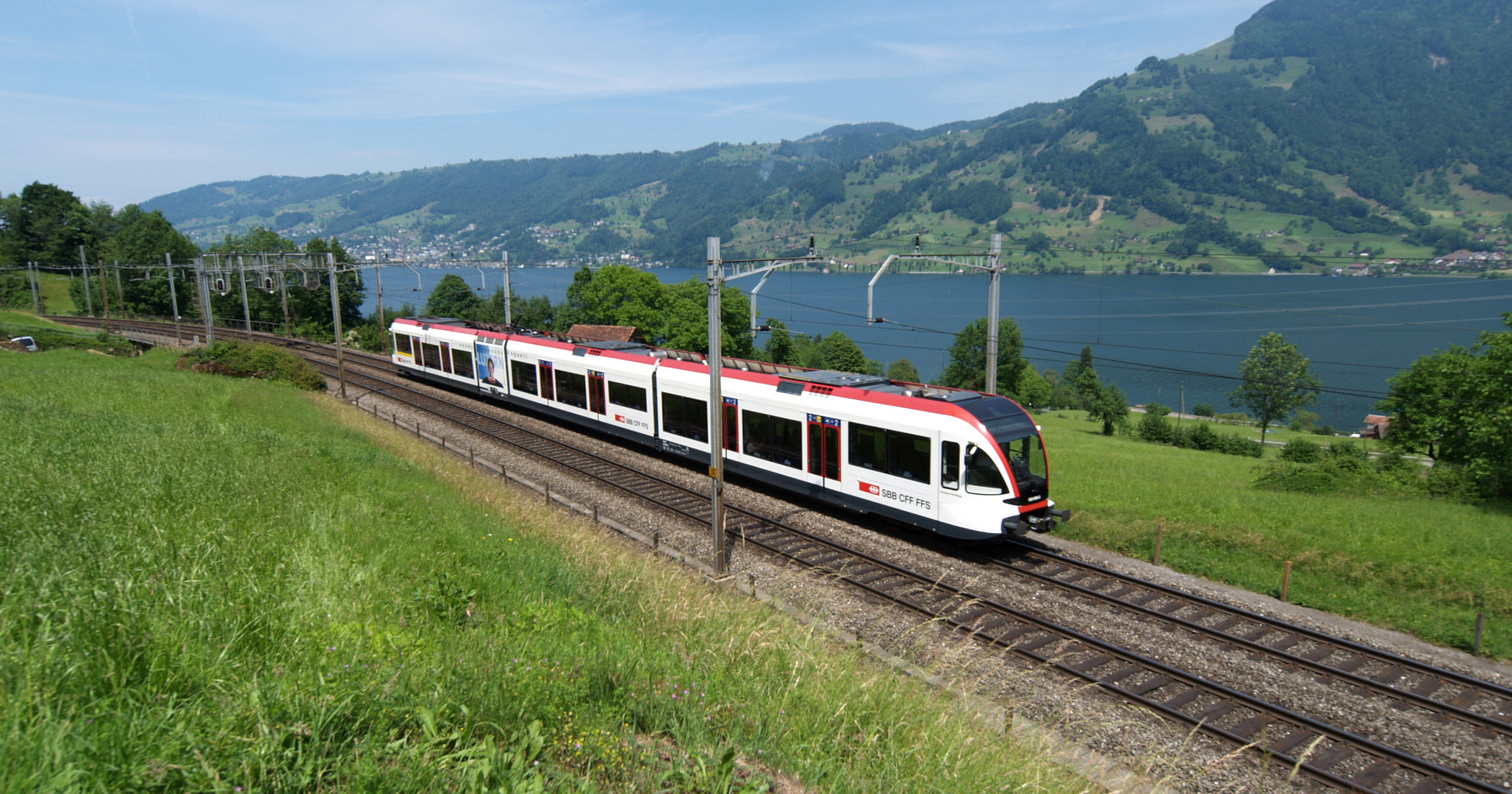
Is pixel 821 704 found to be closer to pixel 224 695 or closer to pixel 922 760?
pixel 922 760

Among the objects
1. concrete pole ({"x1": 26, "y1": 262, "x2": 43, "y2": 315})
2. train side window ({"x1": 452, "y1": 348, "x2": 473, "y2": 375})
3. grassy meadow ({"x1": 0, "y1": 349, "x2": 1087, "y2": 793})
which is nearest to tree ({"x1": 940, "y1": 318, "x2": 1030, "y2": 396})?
train side window ({"x1": 452, "y1": 348, "x2": 473, "y2": 375})

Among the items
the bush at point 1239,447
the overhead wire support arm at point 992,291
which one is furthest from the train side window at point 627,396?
the bush at point 1239,447

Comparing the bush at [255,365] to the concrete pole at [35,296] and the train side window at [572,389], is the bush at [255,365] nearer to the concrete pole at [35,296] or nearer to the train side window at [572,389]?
the train side window at [572,389]

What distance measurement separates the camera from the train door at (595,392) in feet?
80.2

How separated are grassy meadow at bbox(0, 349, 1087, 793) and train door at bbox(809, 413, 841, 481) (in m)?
6.49

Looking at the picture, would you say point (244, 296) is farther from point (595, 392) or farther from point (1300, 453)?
point (1300, 453)

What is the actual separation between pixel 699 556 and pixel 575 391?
1224 cm

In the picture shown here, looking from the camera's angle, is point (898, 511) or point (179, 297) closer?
point (898, 511)

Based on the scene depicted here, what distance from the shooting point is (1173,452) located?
4116 centimetres

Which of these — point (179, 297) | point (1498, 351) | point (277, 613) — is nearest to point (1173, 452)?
point (1498, 351)

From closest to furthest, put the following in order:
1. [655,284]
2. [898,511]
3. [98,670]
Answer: [98,670]
[898,511]
[655,284]

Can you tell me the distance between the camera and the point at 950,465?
A: 46.6 ft

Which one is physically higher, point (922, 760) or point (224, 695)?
point (224, 695)

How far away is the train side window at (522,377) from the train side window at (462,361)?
3906 millimetres
